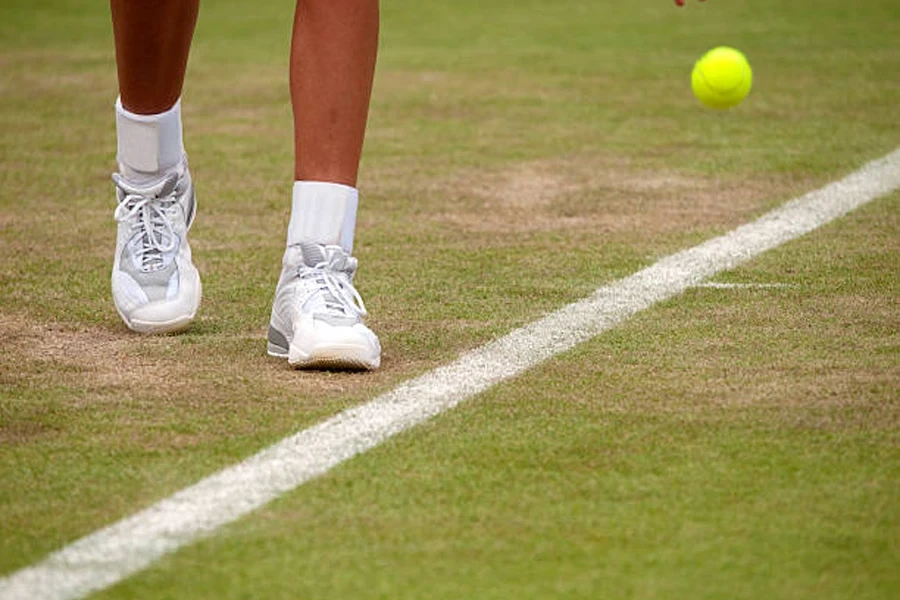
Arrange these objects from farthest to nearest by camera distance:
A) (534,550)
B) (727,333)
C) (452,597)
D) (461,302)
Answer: (461,302) < (727,333) < (534,550) < (452,597)

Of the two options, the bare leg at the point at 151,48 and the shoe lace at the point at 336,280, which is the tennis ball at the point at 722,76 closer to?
the bare leg at the point at 151,48

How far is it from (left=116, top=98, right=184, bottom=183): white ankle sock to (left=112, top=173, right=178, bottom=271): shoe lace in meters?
0.02

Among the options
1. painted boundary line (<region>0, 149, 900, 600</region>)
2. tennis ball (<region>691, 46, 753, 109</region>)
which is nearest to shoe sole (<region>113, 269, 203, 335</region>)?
painted boundary line (<region>0, 149, 900, 600</region>)

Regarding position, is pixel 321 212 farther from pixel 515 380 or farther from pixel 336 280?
pixel 515 380

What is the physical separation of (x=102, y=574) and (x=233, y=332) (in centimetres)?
133

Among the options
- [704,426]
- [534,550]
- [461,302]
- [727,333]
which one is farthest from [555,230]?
[534,550]

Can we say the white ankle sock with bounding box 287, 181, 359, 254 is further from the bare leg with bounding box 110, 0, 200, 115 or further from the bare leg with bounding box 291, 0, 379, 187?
the bare leg with bounding box 110, 0, 200, 115

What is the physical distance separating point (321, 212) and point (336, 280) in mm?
127

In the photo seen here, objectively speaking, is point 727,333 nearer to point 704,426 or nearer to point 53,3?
point 704,426

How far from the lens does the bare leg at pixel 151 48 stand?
133 inches

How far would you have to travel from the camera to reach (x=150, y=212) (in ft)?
11.5

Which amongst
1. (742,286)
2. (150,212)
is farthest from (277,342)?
(742,286)

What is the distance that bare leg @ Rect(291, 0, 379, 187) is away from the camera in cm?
313

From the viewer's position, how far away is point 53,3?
10570mm
